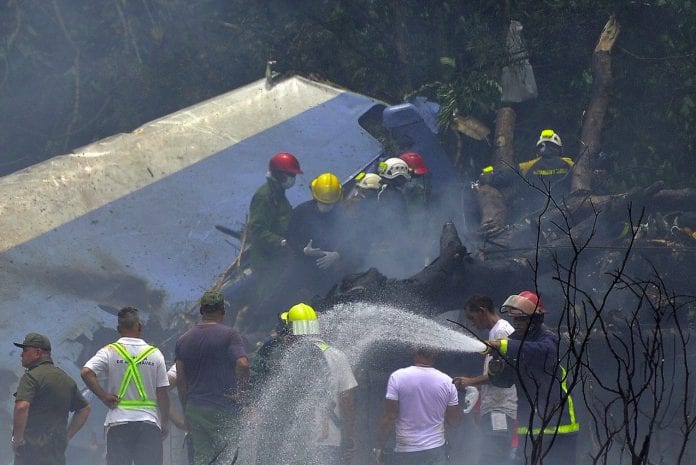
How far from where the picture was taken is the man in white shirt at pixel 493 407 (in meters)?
5.71

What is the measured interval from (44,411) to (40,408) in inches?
1.2

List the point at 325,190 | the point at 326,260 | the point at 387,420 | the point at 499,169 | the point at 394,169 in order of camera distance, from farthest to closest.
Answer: the point at 499,169 → the point at 394,169 → the point at 325,190 → the point at 326,260 → the point at 387,420

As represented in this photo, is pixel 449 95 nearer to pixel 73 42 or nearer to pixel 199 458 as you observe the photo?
pixel 73 42

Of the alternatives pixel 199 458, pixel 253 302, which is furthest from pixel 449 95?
pixel 199 458

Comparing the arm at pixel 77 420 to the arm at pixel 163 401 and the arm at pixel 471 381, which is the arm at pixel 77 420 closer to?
the arm at pixel 163 401

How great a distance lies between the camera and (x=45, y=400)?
583 centimetres

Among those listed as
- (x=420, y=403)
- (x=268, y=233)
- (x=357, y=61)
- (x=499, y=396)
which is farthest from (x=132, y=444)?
(x=357, y=61)

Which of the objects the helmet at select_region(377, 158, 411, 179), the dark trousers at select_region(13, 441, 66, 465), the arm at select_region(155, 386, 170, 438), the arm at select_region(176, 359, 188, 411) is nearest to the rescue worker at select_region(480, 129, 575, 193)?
the helmet at select_region(377, 158, 411, 179)

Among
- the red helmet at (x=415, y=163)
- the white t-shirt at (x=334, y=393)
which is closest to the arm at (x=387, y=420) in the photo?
the white t-shirt at (x=334, y=393)

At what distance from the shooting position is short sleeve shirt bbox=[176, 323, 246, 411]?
5.99 metres

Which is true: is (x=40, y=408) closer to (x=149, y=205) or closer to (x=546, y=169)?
(x=149, y=205)

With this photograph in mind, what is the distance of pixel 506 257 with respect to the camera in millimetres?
8891

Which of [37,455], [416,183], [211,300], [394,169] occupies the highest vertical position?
[211,300]

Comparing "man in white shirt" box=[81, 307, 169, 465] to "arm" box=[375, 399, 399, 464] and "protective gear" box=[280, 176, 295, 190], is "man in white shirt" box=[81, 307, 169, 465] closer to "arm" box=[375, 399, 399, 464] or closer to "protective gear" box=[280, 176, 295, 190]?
"arm" box=[375, 399, 399, 464]
